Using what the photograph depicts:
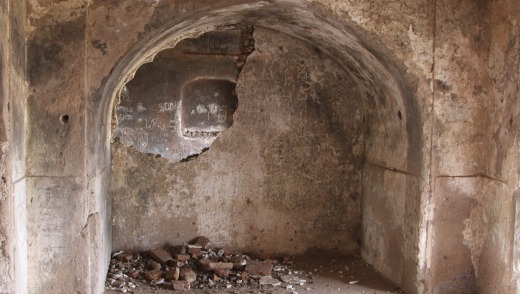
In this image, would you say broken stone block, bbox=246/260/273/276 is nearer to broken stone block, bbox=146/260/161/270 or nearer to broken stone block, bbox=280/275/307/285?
broken stone block, bbox=280/275/307/285

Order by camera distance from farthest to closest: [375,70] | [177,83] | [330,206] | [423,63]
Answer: [177,83], [330,206], [375,70], [423,63]

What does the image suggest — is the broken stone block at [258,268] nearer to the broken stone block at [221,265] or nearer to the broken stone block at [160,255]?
the broken stone block at [221,265]

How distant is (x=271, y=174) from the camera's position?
5.20m

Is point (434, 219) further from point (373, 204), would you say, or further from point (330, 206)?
point (330, 206)

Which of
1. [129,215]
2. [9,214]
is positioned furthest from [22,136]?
[129,215]

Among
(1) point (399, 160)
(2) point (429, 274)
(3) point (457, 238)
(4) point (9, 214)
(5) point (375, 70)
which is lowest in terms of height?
(2) point (429, 274)

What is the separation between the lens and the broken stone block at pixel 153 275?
439cm

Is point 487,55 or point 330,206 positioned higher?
point 487,55

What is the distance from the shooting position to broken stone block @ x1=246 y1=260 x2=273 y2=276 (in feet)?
15.1

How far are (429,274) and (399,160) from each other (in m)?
1.01

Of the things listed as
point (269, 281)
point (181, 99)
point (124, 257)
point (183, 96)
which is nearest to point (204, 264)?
point (269, 281)

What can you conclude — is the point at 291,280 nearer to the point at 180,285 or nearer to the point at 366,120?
the point at 180,285

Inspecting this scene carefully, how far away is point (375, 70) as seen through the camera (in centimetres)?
421

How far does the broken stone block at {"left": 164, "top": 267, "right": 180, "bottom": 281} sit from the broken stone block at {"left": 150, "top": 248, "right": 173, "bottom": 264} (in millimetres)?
277
